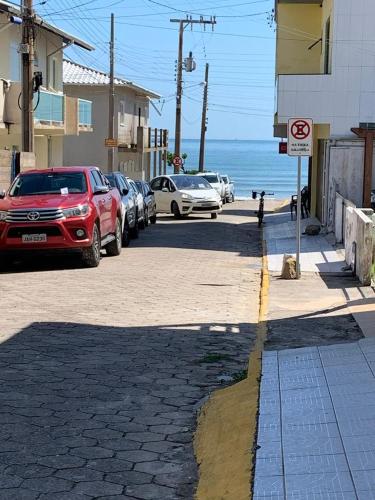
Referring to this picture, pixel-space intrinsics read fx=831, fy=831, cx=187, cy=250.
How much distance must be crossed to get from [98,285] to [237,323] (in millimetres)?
3445

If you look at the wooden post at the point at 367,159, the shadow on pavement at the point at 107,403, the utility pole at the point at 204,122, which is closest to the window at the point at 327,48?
the wooden post at the point at 367,159

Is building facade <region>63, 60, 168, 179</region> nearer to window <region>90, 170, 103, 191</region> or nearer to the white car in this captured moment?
the white car

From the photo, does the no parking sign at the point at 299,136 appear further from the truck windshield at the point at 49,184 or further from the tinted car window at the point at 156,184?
the tinted car window at the point at 156,184

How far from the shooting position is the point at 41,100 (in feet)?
94.7

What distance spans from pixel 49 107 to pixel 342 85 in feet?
39.5

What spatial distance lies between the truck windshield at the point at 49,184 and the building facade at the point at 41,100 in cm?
637

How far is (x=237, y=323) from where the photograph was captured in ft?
33.2

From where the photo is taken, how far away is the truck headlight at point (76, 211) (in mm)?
14625

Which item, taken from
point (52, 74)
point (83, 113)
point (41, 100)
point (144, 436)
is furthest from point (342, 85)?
point (144, 436)

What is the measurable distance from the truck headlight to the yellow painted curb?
7.68m

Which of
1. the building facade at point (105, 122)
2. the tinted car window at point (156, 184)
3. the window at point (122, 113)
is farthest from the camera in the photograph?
the window at point (122, 113)

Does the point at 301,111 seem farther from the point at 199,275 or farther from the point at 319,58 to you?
the point at 199,275

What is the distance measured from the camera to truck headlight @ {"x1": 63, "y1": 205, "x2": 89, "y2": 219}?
14.6 meters

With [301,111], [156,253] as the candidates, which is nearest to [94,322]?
[156,253]
